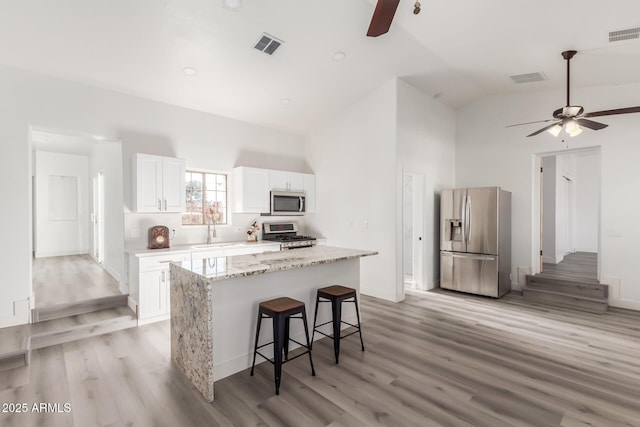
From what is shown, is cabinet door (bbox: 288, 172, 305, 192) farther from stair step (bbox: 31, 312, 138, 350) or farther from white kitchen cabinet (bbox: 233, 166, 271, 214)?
stair step (bbox: 31, 312, 138, 350)

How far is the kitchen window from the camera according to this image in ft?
16.7

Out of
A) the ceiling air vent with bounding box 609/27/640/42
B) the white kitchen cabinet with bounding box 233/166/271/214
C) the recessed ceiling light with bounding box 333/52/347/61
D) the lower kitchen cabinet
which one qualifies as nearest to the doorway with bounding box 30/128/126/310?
the lower kitchen cabinet

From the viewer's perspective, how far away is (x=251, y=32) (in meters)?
3.41

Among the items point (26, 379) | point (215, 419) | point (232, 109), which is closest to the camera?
point (215, 419)

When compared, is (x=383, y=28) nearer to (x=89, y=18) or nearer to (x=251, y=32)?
(x=251, y=32)

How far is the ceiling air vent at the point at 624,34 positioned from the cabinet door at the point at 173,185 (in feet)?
18.0

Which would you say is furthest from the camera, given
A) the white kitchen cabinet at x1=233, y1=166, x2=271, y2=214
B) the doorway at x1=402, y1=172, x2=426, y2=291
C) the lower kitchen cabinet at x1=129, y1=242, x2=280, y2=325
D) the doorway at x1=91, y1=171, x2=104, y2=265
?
the doorway at x1=91, y1=171, x2=104, y2=265

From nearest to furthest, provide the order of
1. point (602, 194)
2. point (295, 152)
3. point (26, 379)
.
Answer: point (26, 379) → point (602, 194) → point (295, 152)

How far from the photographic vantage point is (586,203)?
8.34 meters

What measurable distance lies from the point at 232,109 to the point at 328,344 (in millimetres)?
3937

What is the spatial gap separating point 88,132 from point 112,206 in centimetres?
159

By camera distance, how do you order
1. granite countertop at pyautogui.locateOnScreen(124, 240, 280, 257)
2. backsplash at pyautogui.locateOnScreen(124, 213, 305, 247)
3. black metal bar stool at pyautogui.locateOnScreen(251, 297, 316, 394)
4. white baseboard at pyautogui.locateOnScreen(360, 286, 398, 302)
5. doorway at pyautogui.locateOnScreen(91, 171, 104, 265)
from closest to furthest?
1. black metal bar stool at pyautogui.locateOnScreen(251, 297, 316, 394)
2. granite countertop at pyautogui.locateOnScreen(124, 240, 280, 257)
3. backsplash at pyautogui.locateOnScreen(124, 213, 305, 247)
4. white baseboard at pyautogui.locateOnScreen(360, 286, 398, 302)
5. doorway at pyautogui.locateOnScreen(91, 171, 104, 265)

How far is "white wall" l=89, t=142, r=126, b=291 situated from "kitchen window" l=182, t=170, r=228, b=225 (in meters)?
0.93

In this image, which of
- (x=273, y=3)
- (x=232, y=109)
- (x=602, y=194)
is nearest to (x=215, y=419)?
(x=273, y=3)
